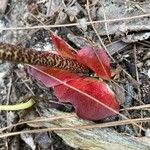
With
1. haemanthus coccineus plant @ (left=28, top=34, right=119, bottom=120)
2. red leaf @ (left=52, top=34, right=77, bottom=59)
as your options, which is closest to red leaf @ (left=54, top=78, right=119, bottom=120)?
haemanthus coccineus plant @ (left=28, top=34, right=119, bottom=120)

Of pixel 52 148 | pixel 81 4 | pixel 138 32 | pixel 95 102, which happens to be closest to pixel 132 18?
pixel 138 32

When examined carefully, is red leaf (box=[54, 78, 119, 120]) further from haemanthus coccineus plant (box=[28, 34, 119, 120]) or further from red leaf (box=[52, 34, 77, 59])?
red leaf (box=[52, 34, 77, 59])

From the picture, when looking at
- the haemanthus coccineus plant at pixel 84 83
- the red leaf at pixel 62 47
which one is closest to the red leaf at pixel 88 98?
the haemanthus coccineus plant at pixel 84 83

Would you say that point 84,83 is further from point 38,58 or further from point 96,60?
point 38,58

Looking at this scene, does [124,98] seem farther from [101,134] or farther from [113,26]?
[113,26]

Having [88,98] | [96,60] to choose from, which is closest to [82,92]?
[88,98]

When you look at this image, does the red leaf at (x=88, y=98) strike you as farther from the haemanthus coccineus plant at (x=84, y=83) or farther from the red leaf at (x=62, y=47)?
the red leaf at (x=62, y=47)
